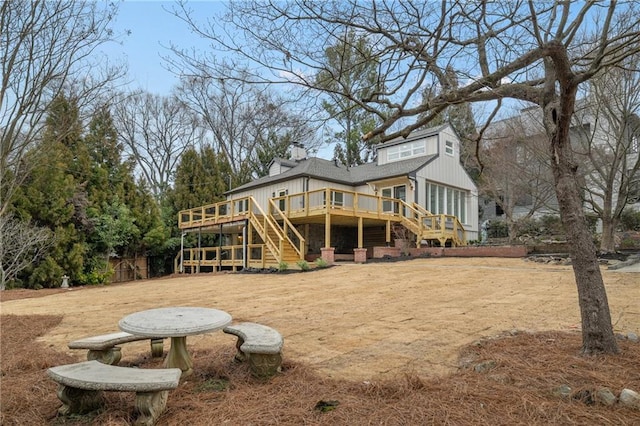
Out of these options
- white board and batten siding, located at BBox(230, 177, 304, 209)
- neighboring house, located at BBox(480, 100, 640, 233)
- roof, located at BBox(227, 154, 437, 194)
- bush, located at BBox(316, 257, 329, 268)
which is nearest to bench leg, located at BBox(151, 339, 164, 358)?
neighboring house, located at BBox(480, 100, 640, 233)

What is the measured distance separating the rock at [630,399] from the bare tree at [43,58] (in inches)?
460

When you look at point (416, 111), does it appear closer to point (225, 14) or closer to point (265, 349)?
point (225, 14)

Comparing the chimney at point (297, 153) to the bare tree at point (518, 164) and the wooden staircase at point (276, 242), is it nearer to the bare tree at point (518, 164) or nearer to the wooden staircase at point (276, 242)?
the wooden staircase at point (276, 242)

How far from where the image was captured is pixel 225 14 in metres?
4.07

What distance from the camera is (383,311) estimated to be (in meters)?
6.07

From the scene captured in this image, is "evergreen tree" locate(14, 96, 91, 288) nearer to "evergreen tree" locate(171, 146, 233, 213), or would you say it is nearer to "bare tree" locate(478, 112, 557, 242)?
"evergreen tree" locate(171, 146, 233, 213)

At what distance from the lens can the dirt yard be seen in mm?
3900

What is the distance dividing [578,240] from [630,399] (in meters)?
1.46

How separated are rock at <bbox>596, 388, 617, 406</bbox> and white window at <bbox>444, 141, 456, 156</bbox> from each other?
1886cm

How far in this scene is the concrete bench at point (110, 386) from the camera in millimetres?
2416

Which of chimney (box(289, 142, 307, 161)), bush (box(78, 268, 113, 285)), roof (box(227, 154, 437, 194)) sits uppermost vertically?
chimney (box(289, 142, 307, 161))

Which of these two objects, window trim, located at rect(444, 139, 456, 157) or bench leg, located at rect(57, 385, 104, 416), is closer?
bench leg, located at rect(57, 385, 104, 416)

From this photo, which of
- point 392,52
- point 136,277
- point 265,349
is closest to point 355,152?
point 136,277

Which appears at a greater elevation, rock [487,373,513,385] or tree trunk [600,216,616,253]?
tree trunk [600,216,616,253]
